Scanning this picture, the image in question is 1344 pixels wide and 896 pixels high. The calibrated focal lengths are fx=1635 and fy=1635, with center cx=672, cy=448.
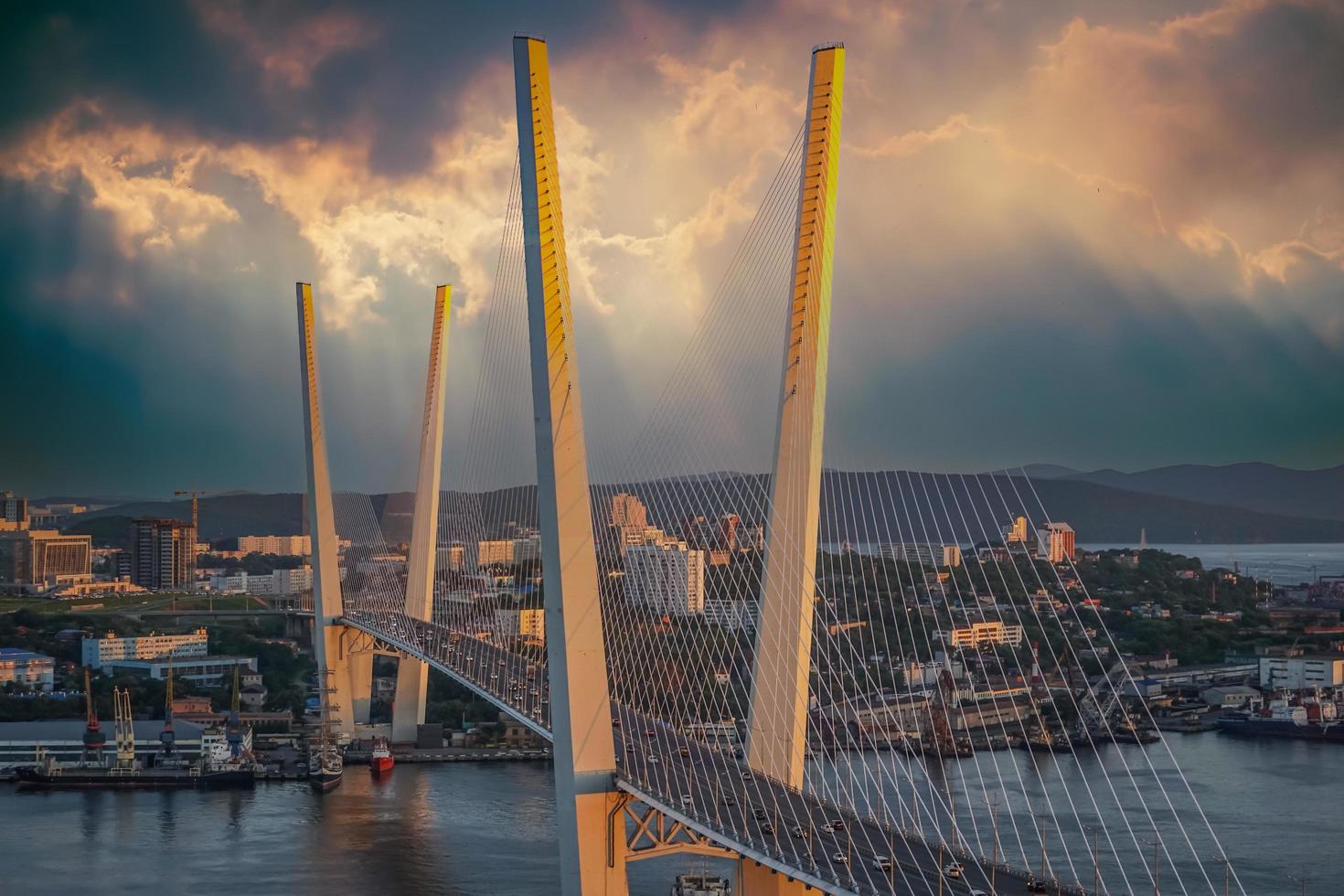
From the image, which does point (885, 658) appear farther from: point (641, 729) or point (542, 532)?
point (542, 532)

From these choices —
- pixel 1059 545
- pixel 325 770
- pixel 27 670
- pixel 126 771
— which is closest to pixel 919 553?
pixel 325 770

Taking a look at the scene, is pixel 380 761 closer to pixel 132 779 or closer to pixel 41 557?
pixel 132 779

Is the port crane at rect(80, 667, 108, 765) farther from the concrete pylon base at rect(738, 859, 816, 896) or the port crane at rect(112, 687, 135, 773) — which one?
the concrete pylon base at rect(738, 859, 816, 896)

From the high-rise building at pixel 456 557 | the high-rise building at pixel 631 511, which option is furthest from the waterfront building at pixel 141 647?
the high-rise building at pixel 631 511

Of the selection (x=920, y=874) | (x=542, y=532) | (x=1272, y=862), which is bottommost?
(x=1272, y=862)

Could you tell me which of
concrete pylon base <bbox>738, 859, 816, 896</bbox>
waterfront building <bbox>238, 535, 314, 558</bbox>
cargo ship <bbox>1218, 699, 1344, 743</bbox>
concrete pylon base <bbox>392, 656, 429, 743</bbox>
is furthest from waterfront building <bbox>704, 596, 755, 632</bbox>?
waterfront building <bbox>238, 535, 314, 558</bbox>

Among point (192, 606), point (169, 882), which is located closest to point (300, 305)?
point (169, 882)

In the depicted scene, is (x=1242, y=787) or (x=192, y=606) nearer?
(x=1242, y=787)

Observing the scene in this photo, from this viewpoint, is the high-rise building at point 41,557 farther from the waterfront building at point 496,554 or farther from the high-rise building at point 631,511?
the high-rise building at point 631,511
